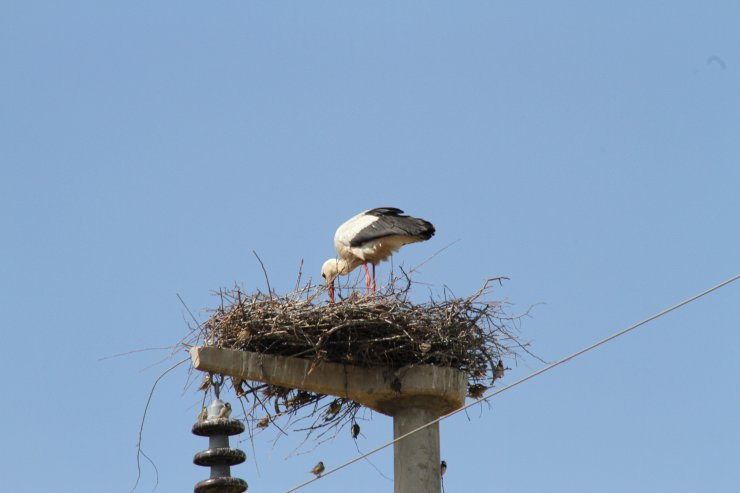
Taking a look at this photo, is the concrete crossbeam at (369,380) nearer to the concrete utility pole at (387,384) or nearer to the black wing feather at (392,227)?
the concrete utility pole at (387,384)

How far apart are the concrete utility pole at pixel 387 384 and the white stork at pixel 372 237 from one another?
335 centimetres

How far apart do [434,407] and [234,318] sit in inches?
61.3

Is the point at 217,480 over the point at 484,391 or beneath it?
beneath

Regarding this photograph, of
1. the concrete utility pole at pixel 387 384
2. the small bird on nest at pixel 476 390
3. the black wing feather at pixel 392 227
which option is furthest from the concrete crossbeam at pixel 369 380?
the black wing feather at pixel 392 227

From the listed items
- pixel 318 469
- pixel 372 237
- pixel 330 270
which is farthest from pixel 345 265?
pixel 318 469

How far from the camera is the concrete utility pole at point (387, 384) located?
11000 millimetres

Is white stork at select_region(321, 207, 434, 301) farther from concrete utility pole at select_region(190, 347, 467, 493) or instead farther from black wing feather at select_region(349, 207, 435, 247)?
concrete utility pole at select_region(190, 347, 467, 493)

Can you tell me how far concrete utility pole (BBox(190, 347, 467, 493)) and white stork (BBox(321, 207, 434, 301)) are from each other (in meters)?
3.35

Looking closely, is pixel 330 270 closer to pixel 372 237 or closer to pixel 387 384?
pixel 372 237

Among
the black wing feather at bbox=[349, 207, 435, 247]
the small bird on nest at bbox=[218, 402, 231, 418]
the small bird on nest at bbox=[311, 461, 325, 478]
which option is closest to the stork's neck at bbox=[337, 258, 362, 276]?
the black wing feather at bbox=[349, 207, 435, 247]

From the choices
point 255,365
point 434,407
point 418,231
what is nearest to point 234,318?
point 255,365

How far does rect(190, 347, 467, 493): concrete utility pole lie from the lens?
11.0 meters

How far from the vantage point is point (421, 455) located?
10961 mm

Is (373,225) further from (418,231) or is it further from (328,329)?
(328,329)
